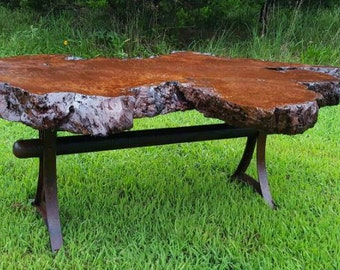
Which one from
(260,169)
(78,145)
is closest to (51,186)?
(78,145)

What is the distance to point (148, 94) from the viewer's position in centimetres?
196

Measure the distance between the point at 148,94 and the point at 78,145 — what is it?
0.56 m

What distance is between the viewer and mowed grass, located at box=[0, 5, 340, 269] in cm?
221

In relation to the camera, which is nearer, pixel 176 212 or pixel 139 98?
pixel 139 98

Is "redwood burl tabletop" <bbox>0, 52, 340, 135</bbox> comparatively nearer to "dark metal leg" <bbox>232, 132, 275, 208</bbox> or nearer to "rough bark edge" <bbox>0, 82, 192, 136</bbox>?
"rough bark edge" <bbox>0, 82, 192, 136</bbox>

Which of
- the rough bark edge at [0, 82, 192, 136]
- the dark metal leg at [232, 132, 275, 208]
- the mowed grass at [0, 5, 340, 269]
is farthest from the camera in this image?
the dark metal leg at [232, 132, 275, 208]

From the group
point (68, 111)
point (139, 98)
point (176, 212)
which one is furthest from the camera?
point (176, 212)

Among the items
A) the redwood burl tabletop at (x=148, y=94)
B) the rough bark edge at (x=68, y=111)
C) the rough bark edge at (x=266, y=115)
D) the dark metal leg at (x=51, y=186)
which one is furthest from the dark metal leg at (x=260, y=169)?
the rough bark edge at (x=68, y=111)

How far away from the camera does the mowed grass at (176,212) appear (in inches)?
86.9

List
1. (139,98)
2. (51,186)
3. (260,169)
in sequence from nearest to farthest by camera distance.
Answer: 1. (139,98)
2. (51,186)
3. (260,169)

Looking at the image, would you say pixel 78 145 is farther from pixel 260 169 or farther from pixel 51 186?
pixel 260 169

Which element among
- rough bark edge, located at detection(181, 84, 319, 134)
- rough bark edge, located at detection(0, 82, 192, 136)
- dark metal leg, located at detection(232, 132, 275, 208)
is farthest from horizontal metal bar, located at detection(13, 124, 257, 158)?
rough bark edge, located at detection(181, 84, 319, 134)

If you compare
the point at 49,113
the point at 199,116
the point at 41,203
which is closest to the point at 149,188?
the point at 41,203

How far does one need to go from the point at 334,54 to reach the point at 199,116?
227 centimetres
